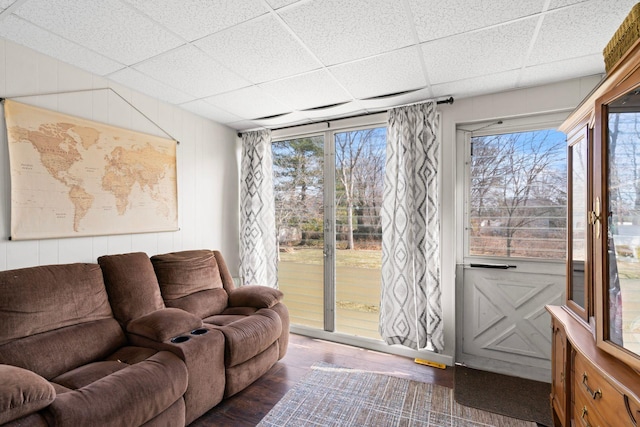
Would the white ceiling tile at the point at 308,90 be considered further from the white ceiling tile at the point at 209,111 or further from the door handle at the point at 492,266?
the door handle at the point at 492,266

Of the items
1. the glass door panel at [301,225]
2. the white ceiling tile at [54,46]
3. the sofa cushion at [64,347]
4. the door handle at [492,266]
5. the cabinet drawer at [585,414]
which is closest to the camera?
the cabinet drawer at [585,414]

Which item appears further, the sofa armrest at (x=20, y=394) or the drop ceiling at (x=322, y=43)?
the drop ceiling at (x=322, y=43)

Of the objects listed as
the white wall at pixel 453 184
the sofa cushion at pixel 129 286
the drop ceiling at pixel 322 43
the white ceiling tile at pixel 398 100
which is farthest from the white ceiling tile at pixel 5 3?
the white wall at pixel 453 184

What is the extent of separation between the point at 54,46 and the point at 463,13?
Result: 8.52 ft

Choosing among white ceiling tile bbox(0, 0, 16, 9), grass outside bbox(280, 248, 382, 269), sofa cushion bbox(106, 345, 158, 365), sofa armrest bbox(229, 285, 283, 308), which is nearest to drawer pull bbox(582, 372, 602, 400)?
grass outside bbox(280, 248, 382, 269)

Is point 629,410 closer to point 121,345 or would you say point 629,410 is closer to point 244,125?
point 121,345

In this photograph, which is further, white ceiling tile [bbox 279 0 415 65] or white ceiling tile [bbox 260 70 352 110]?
white ceiling tile [bbox 260 70 352 110]

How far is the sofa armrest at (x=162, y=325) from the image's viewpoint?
197cm

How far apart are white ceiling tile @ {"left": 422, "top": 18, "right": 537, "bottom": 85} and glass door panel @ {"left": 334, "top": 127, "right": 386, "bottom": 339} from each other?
3.29 ft

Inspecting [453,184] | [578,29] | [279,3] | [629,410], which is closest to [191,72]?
[279,3]

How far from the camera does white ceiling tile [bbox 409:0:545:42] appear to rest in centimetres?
153

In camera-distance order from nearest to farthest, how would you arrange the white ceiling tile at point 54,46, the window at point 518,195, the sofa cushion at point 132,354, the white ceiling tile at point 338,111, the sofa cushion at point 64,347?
the sofa cushion at point 64,347, the white ceiling tile at point 54,46, the sofa cushion at point 132,354, the window at point 518,195, the white ceiling tile at point 338,111

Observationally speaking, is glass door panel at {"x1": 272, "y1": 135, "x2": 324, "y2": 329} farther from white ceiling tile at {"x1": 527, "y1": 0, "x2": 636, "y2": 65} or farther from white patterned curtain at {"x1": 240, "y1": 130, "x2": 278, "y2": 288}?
white ceiling tile at {"x1": 527, "y1": 0, "x2": 636, "y2": 65}

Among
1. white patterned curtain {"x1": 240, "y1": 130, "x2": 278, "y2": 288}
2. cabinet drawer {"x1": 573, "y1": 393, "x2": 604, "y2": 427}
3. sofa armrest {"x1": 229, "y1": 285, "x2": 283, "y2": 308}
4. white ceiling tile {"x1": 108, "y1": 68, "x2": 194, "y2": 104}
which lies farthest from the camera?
white patterned curtain {"x1": 240, "y1": 130, "x2": 278, "y2": 288}
